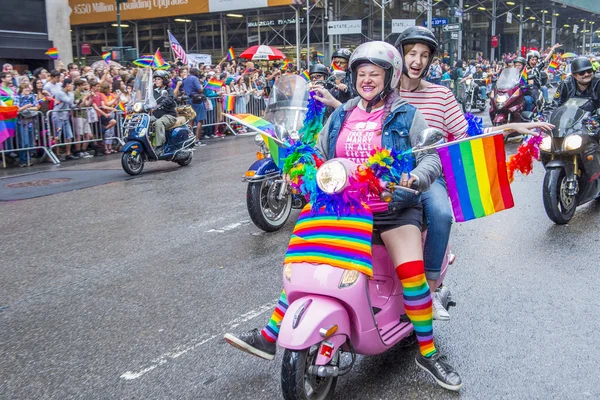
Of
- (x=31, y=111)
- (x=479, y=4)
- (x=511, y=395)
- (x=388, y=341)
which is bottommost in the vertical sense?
(x=511, y=395)

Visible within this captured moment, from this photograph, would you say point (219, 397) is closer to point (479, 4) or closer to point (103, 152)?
point (103, 152)

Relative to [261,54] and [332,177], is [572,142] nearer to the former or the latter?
[332,177]

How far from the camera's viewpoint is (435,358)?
3668 mm

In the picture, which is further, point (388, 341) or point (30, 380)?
point (30, 380)

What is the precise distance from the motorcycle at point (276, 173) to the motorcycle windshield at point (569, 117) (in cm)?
302

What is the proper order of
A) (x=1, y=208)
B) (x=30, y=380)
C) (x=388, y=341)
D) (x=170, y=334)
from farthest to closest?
(x=1, y=208) < (x=170, y=334) < (x=30, y=380) < (x=388, y=341)

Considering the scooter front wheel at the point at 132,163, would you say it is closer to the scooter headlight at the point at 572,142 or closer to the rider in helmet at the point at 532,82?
the scooter headlight at the point at 572,142

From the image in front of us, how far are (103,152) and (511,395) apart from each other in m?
13.5

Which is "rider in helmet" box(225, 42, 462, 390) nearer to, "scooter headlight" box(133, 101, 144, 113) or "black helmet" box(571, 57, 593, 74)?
"black helmet" box(571, 57, 593, 74)

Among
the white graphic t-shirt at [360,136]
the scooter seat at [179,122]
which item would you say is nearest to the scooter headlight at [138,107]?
the scooter seat at [179,122]

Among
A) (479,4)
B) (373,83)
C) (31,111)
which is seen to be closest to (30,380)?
(373,83)

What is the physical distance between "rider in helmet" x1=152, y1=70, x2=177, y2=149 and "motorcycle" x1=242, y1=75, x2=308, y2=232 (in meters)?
5.29

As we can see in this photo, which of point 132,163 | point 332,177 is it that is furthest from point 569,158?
point 132,163

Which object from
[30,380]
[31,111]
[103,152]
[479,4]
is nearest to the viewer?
[30,380]
